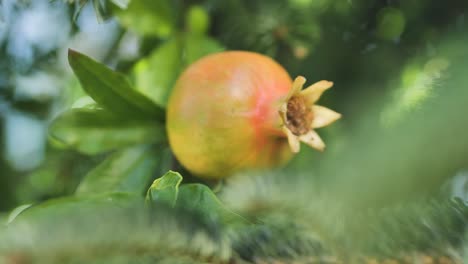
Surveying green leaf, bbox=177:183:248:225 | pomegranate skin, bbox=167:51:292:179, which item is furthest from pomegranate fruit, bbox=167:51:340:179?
green leaf, bbox=177:183:248:225

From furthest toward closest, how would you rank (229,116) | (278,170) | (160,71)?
(160,71), (229,116), (278,170)

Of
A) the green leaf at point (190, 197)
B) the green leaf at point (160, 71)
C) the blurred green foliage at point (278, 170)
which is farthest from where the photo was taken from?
the green leaf at point (160, 71)

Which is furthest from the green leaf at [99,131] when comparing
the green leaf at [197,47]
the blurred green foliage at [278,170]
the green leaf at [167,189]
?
the green leaf at [167,189]

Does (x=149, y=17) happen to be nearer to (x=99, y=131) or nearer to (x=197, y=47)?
(x=197, y=47)

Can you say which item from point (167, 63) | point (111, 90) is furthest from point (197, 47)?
point (111, 90)

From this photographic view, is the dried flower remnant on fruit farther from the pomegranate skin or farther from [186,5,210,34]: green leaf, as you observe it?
[186,5,210,34]: green leaf

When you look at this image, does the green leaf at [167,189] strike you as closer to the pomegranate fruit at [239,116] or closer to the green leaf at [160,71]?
the pomegranate fruit at [239,116]

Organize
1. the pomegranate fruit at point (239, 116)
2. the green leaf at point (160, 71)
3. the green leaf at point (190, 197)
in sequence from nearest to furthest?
the green leaf at point (190, 197) → the pomegranate fruit at point (239, 116) → the green leaf at point (160, 71)
